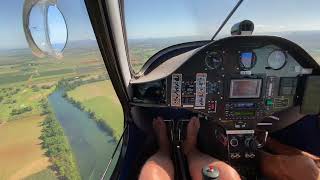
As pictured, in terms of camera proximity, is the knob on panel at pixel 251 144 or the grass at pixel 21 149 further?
the knob on panel at pixel 251 144

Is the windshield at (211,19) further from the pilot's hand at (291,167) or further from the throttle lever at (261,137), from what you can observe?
the pilot's hand at (291,167)

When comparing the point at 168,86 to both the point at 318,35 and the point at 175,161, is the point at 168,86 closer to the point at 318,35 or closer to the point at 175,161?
the point at 175,161

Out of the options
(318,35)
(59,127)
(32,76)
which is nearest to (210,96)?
(318,35)

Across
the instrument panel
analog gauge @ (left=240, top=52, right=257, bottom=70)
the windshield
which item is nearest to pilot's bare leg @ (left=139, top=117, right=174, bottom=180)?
the instrument panel

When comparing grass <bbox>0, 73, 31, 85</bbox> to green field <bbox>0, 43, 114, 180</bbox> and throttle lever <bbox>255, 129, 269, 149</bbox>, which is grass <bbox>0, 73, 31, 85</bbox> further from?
throttle lever <bbox>255, 129, 269, 149</bbox>

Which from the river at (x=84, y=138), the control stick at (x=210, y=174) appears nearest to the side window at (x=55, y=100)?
the river at (x=84, y=138)
